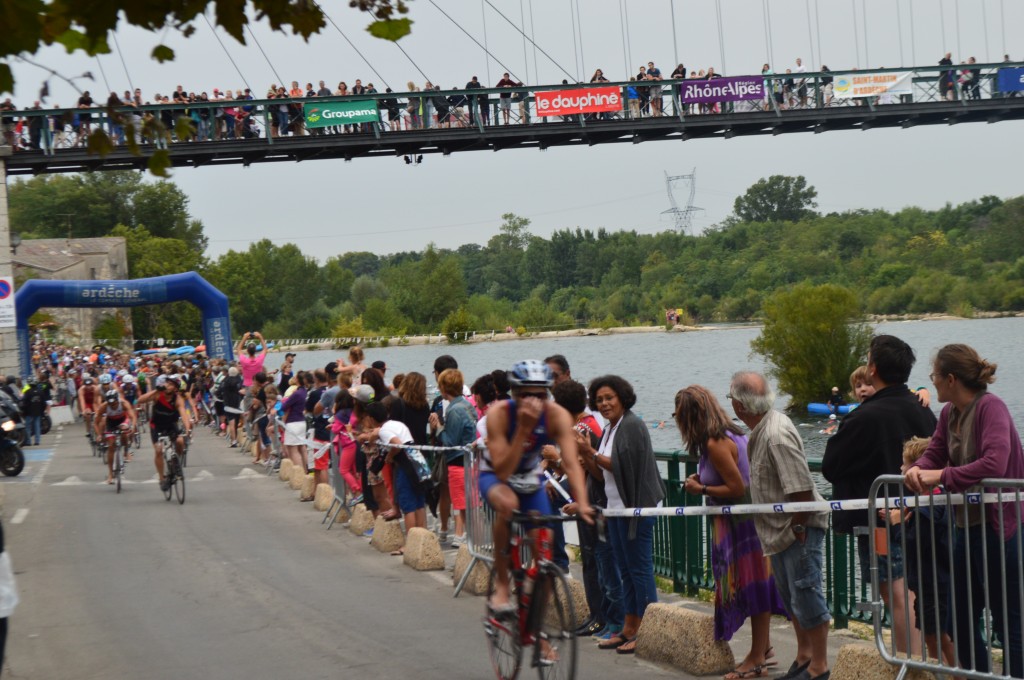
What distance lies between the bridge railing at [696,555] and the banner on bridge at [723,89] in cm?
3720

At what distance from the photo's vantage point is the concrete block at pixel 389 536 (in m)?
13.7

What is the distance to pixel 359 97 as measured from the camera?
41.5 metres

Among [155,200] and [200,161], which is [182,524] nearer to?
[200,161]

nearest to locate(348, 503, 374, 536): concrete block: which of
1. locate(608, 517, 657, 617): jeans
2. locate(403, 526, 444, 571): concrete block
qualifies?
locate(403, 526, 444, 571): concrete block

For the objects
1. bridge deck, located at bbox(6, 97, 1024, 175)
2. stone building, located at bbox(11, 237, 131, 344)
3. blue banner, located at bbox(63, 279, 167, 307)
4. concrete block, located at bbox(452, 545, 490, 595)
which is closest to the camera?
concrete block, located at bbox(452, 545, 490, 595)

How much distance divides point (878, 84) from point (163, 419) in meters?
35.9

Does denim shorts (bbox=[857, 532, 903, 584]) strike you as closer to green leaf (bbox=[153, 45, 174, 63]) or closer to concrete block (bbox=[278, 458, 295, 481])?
green leaf (bbox=[153, 45, 174, 63])

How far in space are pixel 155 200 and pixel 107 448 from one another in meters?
114

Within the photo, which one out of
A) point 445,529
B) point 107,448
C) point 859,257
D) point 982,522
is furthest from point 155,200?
point 982,522

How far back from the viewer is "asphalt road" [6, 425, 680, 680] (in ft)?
28.5

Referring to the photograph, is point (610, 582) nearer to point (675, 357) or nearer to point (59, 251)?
point (675, 357)

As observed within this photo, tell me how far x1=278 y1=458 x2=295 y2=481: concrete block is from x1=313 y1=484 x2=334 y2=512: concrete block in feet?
12.2

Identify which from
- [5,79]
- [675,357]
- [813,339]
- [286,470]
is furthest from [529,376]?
[675,357]

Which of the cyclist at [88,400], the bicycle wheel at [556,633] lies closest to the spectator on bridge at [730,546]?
the bicycle wheel at [556,633]
